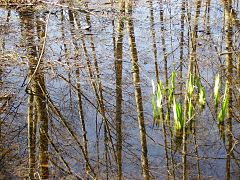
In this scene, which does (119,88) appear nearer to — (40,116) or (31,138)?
(40,116)

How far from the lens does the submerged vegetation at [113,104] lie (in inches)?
153

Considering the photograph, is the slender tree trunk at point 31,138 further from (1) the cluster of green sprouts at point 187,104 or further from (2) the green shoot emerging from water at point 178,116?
(2) the green shoot emerging from water at point 178,116

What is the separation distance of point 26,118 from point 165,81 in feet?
6.09

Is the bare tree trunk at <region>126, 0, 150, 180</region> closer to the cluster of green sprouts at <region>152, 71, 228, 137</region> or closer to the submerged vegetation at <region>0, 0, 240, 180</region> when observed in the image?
the submerged vegetation at <region>0, 0, 240, 180</region>

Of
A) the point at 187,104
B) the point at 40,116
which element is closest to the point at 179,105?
the point at 187,104

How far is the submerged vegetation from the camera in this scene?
3877 millimetres

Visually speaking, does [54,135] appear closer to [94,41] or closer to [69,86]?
[69,86]

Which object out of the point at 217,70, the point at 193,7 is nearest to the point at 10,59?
the point at 217,70

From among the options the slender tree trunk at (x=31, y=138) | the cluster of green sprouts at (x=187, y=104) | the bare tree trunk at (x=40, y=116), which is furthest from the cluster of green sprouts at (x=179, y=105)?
the slender tree trunk at (x=31, y=138)

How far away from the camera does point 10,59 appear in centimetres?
422

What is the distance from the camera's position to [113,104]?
→ 466 centimetres

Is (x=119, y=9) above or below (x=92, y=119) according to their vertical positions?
above

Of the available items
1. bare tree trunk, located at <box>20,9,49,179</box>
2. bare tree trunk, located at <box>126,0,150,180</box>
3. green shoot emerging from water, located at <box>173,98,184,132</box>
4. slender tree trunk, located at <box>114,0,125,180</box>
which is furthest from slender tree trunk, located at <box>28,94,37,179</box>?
green shoot emerging from water, located at <box>173,98,184,132</box>

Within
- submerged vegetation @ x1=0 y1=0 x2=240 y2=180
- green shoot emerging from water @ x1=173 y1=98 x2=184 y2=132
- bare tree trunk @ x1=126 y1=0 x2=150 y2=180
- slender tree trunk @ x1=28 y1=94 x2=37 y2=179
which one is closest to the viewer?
slender tree trunk @ x1=28 y1=94 x2=37 y2=179
